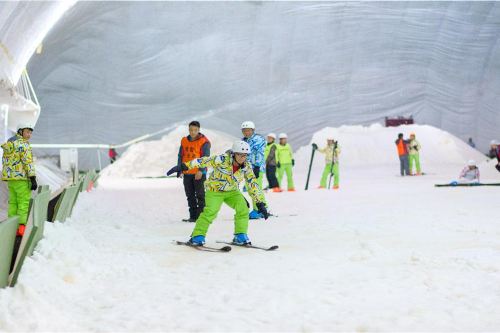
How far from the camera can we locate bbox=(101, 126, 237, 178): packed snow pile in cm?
3123

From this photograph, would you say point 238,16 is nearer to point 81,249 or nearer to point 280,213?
point 280,213

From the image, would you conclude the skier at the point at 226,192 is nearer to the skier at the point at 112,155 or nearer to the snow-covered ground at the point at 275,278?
the snow-covered ground at the point at 275,278

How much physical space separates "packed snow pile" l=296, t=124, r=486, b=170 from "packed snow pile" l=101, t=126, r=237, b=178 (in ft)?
16.0

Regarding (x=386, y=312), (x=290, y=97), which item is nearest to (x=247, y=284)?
(x=386, y=312)

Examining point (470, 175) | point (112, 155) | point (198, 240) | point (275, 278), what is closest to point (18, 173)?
point (198, 240)

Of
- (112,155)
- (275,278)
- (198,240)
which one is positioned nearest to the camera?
(275,278)

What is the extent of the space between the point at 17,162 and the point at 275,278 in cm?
427

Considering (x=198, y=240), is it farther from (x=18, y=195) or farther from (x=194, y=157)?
(x=18, y=195)

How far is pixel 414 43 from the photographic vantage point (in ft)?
130

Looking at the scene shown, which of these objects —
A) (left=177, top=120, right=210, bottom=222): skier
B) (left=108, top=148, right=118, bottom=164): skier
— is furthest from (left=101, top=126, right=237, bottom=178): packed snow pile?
(left=177, top=120, right=210, bottom=222): skier

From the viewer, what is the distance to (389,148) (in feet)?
113

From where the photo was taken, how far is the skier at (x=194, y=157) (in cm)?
948

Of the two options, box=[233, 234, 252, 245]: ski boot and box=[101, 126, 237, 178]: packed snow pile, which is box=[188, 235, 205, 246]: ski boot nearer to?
box=[233, 234, 252, 245]: ski boot

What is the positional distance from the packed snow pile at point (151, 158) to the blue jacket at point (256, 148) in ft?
65.7
